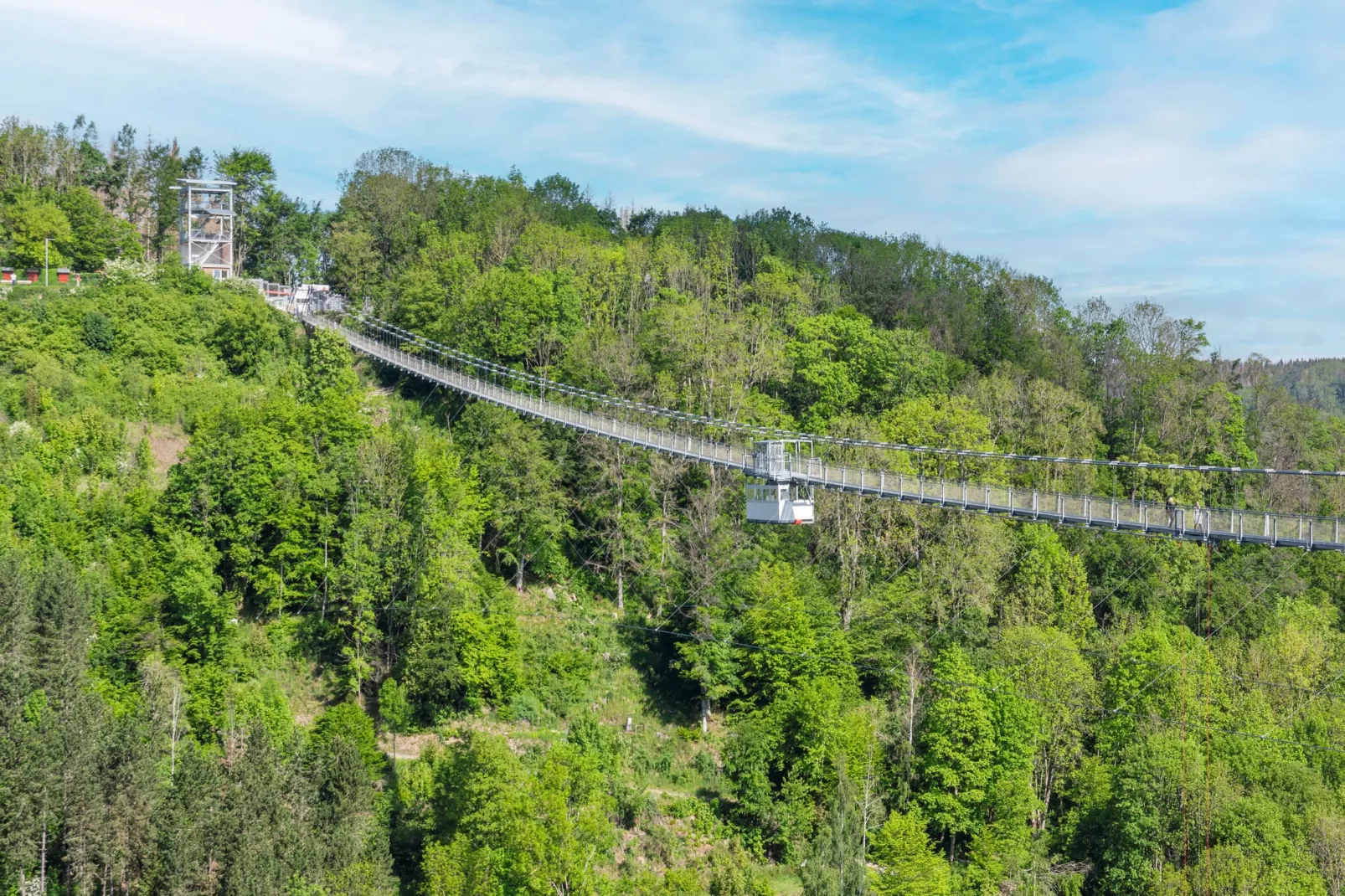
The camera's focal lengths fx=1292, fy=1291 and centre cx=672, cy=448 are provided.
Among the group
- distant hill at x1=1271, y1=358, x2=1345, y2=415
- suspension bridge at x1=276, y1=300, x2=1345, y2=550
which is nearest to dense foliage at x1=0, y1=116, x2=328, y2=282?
suspension bridge at x1=276, y1=300, x2=1345, y2=550

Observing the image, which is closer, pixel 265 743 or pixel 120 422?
pixel 265 743

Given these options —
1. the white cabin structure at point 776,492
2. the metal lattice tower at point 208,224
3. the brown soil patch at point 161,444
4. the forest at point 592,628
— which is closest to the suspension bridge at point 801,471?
the white cabin structure at point 776,492

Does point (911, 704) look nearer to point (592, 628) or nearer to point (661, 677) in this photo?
point (661, 677)

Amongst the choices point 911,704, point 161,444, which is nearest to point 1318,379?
point 911,704

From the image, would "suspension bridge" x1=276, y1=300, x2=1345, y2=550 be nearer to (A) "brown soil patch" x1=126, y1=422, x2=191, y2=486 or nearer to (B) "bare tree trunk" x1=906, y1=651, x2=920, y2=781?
(B) "bare tree trunk" x1=906, y1=651, x2=920, y2=781

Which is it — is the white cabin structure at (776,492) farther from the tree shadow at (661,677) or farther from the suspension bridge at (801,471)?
the tree shadow at (661,677)

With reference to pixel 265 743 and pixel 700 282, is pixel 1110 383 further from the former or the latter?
pixel 265 743

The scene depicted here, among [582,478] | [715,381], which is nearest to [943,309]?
[715,381]
